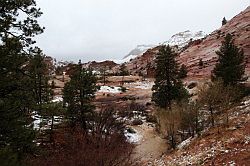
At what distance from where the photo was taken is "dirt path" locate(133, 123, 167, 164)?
148 feet

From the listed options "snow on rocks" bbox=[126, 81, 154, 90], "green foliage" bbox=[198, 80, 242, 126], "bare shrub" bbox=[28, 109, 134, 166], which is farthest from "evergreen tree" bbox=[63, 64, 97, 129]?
"snow on rocks" bbox=[126, 81, 154, 90]

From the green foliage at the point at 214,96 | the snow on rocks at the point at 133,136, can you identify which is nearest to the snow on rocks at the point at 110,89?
the snow on rocks at the point at 133,136

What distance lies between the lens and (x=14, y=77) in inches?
627

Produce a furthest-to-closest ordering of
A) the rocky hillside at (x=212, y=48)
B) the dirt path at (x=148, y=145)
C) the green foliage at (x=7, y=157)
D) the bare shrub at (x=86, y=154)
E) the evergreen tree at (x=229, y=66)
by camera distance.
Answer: the rocky hillside at (x=212, y=48), the evergreen tree at (x=229, y=66), the dirt path at (x=148, y=145), the bare shrub at (x=86, y=154), the green foliage at (x=7, y=157)

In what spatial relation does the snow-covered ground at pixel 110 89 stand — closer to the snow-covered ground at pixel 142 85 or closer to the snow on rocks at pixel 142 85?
the snow on rocks at pixel 142 85

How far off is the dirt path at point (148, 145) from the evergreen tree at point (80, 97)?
25.1 feet

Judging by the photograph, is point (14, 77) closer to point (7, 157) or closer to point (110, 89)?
point (7, 157)

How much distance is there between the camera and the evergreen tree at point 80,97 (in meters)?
46.1

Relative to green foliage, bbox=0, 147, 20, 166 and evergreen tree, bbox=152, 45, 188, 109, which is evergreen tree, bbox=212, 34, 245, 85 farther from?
green foliage, bbox=0, 147, 20, 166

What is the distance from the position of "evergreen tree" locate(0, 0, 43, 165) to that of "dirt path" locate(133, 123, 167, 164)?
84.1ft

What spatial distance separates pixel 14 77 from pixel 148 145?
36.5 metres

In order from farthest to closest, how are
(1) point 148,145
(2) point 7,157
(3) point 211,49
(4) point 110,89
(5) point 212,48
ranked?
(5) point 212,48 < (3) point 211,49 < (4) point 110,89 < (1) point 148,145 < (2) point 7,157

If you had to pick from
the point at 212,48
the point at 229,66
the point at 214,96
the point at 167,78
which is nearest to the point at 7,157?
the point at 214,96

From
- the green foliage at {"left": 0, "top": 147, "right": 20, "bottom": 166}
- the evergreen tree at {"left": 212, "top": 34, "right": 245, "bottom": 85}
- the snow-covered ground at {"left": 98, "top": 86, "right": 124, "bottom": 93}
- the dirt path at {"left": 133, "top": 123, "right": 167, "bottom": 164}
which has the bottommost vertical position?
the dirt path at {"left": 133, "top": 123, "right": 167, "bottom": 164}
